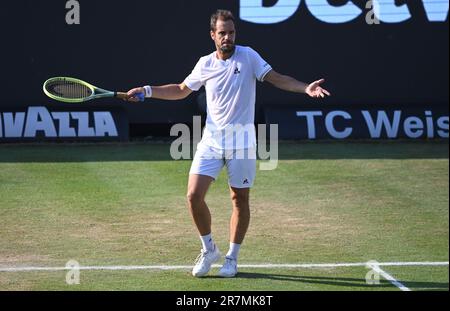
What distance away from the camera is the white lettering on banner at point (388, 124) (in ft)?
49.5

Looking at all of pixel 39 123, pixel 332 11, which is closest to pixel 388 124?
pixel 332 11

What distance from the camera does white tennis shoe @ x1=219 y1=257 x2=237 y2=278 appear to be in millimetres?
7543

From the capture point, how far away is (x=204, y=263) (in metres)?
7.57

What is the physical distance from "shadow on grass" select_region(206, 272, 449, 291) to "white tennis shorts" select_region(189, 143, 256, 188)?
29.5 inches

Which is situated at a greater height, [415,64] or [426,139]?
[415,64]

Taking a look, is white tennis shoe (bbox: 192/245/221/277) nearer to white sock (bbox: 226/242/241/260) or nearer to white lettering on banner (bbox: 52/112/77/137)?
white sock (bbox: 226/242/241/260)

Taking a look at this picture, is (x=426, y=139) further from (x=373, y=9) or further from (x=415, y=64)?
(x=373, y=9)

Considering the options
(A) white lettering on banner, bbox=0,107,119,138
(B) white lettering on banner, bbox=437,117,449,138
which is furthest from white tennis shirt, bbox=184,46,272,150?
(B) white lettering on banner, bbox=437,117,449,138

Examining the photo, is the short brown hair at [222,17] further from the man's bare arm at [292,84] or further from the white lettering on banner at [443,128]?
the white lettering on banner at [443,128]

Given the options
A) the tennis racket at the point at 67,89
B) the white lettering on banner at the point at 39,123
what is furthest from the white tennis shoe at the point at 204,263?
the white lettering on banner at the point at 39,123

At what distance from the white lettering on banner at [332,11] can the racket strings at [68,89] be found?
6.96 metres
